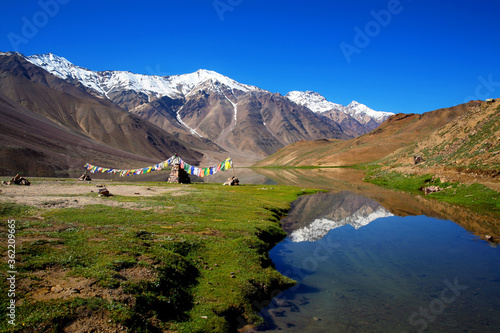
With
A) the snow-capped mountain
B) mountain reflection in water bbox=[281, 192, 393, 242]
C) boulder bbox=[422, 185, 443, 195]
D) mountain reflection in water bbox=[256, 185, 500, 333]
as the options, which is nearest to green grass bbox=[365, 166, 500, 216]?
boulder bbox=[422, 185, 443, 195]

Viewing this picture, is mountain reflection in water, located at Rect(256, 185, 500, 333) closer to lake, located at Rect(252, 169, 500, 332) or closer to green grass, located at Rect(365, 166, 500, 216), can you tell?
lake, located at Rect(252, 169, 500, 332)

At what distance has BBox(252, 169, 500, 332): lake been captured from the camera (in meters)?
11.8

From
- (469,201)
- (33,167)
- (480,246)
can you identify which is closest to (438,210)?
(469,201)

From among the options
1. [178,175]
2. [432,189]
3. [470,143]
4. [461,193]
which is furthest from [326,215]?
[470,143]

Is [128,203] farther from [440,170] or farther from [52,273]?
[440,170]

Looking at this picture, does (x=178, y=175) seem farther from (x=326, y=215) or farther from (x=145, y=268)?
(x=145, y=268)

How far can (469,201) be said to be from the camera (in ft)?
128

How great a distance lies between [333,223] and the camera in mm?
31016

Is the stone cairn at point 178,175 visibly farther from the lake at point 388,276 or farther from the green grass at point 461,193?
the green grass at point 461,193

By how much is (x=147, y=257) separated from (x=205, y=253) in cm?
374

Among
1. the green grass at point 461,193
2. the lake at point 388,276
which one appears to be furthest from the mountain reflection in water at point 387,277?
the green grass at point 461,193

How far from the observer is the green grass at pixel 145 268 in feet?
30.0

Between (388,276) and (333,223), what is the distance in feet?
49.0

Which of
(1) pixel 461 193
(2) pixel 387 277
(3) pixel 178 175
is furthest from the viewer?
(3) pixel 178 175
